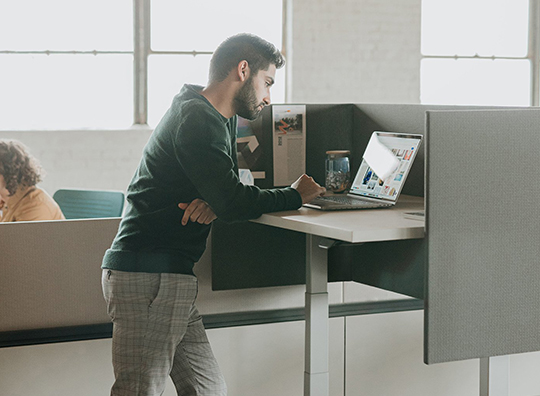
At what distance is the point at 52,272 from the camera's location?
2082 mm

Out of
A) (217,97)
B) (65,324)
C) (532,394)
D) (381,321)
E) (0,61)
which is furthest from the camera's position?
(0,61)

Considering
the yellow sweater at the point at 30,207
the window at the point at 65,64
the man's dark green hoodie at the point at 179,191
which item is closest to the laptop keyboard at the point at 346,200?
the man's dark green hoodie at the point at 179,191

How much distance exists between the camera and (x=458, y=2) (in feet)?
19.4

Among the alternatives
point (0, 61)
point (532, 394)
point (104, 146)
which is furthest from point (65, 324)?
point (0, 61)

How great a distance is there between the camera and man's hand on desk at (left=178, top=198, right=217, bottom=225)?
1.83 metres

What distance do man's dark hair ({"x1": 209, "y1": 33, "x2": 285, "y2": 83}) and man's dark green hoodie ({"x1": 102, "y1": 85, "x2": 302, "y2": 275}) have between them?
9cm

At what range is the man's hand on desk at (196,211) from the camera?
6.02 ft

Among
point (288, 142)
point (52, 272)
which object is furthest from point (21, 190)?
point (288, 142)

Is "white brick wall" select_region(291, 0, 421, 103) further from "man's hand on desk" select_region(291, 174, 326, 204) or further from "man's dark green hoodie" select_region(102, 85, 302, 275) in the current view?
"man's dark green hoodie" select_region(102, 85, 302, 275)

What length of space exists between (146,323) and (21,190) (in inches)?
60.6

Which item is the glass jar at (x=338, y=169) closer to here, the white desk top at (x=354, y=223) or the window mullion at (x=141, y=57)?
the white desk top at (x=354, y=223)

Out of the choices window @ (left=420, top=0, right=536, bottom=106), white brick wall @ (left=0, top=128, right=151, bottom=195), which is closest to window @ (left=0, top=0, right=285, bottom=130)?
white brick wall @ (left=0, top=128, right=151, bottom=195)

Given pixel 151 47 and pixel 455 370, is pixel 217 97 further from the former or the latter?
pixel 151 47

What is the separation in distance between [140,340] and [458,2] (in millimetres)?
4935
